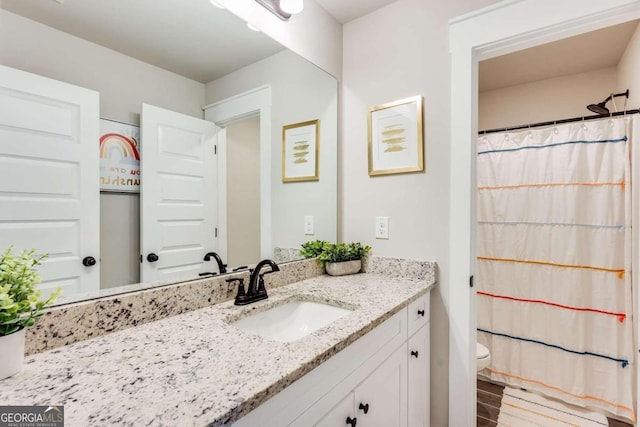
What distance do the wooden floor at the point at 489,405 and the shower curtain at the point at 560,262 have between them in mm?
80

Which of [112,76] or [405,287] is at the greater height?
[112,76]

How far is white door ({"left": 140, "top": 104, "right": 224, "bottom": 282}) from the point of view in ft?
3.39

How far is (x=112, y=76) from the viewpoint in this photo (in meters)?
0.94

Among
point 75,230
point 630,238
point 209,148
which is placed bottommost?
point 630,238

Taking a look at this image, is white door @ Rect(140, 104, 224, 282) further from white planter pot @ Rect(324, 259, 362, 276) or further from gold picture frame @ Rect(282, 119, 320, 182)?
white planter pot @ Rect(324, 259, 362, 276)

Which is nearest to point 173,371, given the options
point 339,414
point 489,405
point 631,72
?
point 339,414

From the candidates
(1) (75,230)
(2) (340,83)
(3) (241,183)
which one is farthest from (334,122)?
(1) (75,230)

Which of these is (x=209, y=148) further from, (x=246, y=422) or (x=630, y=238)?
(x=630, y=238)

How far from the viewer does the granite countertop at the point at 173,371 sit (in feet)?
1.78

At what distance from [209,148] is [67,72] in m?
0.48

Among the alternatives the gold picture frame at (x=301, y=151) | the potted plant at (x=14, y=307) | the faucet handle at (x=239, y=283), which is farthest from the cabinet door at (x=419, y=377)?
the potted plant at (x=14, y=307)

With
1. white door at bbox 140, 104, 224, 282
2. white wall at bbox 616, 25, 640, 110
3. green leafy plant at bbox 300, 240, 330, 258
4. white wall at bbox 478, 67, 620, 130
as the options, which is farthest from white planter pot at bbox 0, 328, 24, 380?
white wall at bbox 478, 67, 620, 130

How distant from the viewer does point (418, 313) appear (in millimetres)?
1412

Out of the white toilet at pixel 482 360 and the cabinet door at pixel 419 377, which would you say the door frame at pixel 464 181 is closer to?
the cabinet door at pixel 419 377
